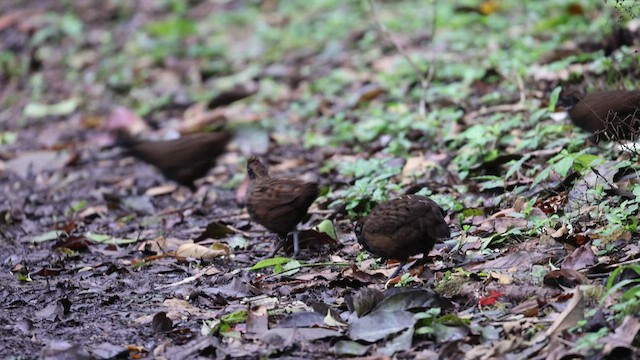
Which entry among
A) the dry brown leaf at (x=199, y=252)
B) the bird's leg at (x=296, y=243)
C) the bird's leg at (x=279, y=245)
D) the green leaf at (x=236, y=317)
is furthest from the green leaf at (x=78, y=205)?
the green leaf at (x=236, y=317)

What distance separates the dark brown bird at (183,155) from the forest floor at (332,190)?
0.25 meters

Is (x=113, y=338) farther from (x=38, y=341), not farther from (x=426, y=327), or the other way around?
(x=426, y=327)

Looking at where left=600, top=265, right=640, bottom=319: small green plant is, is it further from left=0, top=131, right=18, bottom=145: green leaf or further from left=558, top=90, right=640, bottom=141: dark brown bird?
left=0, top=131, right=18, bottom=145: green leaf

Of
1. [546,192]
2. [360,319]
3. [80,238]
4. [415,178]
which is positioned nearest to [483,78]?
[415,178]

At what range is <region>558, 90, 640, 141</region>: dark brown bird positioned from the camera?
4809 mm

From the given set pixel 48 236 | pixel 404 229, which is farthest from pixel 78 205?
pixel 404 229

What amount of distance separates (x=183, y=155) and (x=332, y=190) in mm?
1234

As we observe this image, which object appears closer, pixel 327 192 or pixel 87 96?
pixel 327 192

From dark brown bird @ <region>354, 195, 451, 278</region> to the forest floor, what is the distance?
146 millimetres

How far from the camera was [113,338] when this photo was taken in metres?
3.73

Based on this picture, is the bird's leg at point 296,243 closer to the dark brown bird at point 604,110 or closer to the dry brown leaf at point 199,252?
the dry brown leaf at point 199,252

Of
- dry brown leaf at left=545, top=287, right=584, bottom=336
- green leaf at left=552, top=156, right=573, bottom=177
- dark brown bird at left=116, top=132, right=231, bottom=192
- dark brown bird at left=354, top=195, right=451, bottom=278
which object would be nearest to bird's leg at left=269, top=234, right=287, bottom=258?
dark brown bird at left=354, top=195, right=451, bottom=278

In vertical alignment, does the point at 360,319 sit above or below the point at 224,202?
above

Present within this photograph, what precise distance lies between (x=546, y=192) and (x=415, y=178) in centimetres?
108
